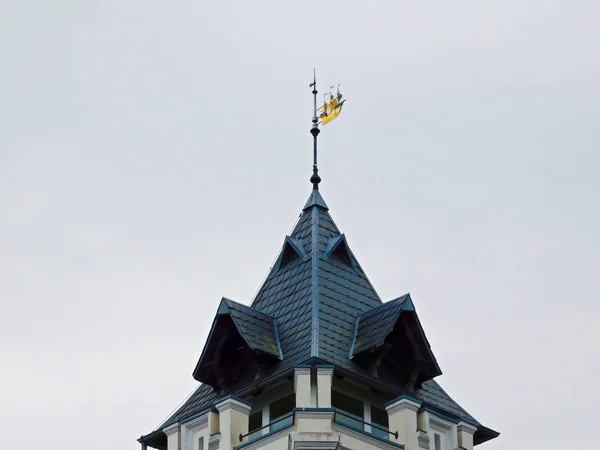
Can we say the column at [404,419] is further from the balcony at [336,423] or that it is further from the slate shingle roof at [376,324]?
the slate shingle roof at [376,324]

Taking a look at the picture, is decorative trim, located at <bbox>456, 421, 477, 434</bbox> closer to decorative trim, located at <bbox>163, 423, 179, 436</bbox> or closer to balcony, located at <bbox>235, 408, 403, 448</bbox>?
balcony, located at <bbox>235, 408, 403, 448</bbox>

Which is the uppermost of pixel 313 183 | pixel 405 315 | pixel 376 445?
pixel 313 183

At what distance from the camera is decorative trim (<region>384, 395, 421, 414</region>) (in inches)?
2074

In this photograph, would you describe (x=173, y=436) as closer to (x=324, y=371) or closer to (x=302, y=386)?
(x=302, y=386)

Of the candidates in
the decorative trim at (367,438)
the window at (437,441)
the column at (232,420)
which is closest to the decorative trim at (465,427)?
the window at (437,441)

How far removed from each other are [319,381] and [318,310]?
4.02 metres

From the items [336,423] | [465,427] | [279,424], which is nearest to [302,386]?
[279,424]

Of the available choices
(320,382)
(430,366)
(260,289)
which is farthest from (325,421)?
(260,289)

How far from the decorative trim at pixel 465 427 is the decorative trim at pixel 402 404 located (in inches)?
76.0

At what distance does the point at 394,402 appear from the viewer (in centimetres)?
5284

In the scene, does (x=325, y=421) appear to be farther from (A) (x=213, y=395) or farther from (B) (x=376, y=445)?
(A) (x=213, y=395)

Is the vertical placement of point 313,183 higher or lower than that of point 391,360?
higher

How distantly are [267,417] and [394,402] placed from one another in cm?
357

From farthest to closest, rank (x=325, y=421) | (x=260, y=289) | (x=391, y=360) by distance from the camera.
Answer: (x=260, y=289) → (x=391, y=360) → (x=325, y=421)
